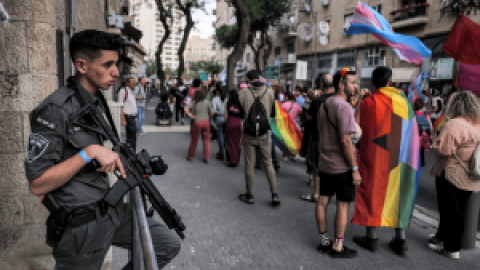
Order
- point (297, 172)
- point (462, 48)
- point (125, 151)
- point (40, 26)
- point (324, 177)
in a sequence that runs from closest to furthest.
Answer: point (125, 151) → point (40, 26) → point (324, 177) → point (462, 48) → point (297, 172)

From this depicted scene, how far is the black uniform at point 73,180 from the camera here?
1743 millimetres

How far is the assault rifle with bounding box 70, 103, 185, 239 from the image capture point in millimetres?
1901

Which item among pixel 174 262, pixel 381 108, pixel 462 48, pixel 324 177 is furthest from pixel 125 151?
pixel 462 48

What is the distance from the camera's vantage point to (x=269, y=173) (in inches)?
221

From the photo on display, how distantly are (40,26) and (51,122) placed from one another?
1839 millimetres

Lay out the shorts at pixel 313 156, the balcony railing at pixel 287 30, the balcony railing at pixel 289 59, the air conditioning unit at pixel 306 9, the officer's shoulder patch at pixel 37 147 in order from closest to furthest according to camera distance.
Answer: the officer's shoulder patch at pixel 37 147, the shorts at pixel 313 156, the air conditioning unit at pixel 306 9, the balcony railing at pixel 289 59, the balcony railing at pixel 287 30

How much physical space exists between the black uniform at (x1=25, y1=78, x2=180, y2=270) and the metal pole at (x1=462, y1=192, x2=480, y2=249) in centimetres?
379

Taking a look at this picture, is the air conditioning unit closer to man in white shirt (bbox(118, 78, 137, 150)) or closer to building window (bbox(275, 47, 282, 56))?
building window (bbox(275, 47, 282, 56))

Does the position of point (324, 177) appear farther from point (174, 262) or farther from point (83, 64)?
point (83, 64)


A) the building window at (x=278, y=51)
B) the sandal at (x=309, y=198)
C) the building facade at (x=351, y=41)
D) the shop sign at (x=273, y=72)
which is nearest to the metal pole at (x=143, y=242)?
the sandal at (x=309, y=198)

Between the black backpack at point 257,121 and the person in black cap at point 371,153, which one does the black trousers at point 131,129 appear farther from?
the person in black cap at point 371,153

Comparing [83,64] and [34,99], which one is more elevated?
[83,64]

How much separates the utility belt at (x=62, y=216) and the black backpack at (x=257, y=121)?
380 cm

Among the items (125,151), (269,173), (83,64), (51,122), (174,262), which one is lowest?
(174,262)
